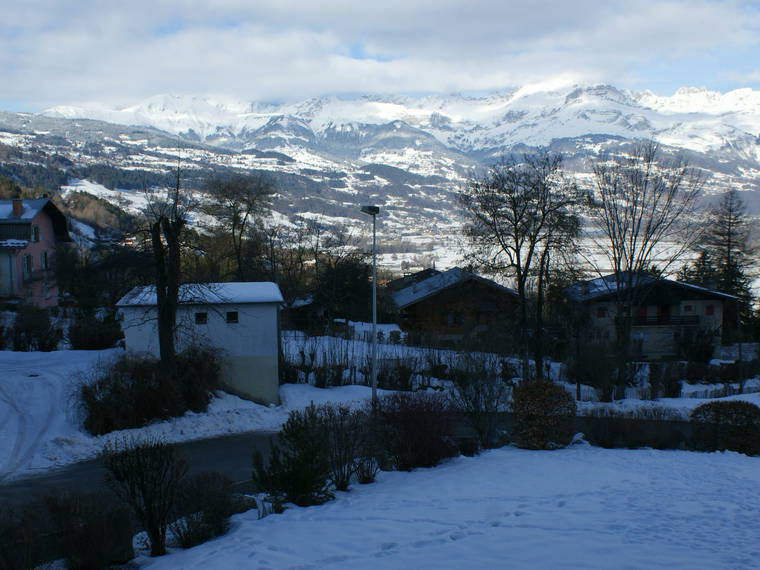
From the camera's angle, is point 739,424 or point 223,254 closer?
point 739,424

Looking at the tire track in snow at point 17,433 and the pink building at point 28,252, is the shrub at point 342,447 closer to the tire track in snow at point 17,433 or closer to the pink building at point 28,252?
the tire track in snow at point 17,433

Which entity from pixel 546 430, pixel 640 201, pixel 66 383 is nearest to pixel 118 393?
pixel 66 383

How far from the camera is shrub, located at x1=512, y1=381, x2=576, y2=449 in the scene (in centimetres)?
1661

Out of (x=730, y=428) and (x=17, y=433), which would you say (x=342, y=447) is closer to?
(x=730, y=428)

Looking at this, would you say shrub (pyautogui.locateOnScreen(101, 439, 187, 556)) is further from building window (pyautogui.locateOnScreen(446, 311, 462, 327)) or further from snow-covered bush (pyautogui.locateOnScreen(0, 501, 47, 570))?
building window (pyautogui.locateOnScreen(446, 311, 462, 327))

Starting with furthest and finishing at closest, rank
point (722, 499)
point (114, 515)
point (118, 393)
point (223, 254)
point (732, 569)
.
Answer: point (223, 254) → point (118, 393) → point (722, 499) → point (114, 515) → point (732, 569)

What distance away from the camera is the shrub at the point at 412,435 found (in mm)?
14250

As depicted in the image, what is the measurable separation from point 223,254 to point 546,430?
34.5m

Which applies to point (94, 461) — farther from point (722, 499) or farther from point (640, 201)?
point (640, 201)

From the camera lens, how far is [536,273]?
30188 mm

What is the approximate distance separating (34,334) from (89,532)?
24286 millimetres

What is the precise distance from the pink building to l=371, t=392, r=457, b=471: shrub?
3198 centimetres

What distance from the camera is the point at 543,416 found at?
16.7 meters

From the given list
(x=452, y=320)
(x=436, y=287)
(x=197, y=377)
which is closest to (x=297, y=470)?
(x=197, y=377)
